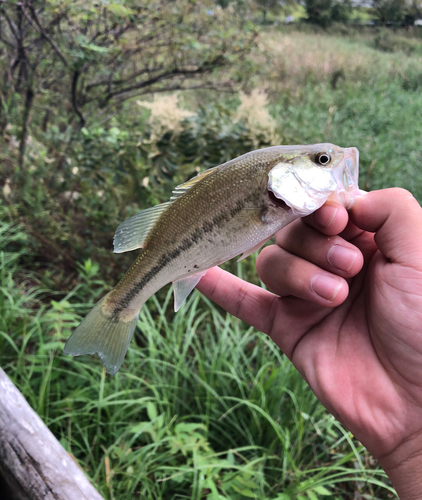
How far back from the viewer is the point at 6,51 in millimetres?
3848

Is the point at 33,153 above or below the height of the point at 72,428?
above

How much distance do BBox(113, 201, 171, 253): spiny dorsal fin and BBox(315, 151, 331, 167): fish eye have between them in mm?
554

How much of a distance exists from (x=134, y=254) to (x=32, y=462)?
193cm

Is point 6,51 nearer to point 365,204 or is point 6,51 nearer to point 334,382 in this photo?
point 365,204

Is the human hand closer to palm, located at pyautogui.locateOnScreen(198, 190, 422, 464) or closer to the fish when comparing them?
palm, located at pyautogui.locateOnScreen(198, 190, 422, 464)

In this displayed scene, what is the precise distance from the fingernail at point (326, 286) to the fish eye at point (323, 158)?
410 mm

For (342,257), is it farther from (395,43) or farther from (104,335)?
(395,43)

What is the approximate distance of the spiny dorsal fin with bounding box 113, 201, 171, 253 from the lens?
1225 mm

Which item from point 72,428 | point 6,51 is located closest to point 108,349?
point 72,428

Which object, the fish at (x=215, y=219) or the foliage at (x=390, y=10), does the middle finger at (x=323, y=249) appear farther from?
the foliage at (x=390, y=10)

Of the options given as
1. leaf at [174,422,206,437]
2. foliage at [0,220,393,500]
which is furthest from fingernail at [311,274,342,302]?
leaf at [174,422,206,437]

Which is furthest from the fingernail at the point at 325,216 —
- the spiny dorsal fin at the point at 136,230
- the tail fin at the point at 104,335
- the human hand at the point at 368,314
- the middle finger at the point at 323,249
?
the tail fin at the point at 104,335

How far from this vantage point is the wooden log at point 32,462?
1587mm

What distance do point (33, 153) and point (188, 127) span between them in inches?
82.1
